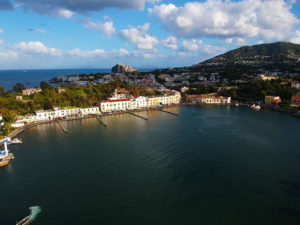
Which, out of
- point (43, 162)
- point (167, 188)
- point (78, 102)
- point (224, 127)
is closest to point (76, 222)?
point (167, 188)

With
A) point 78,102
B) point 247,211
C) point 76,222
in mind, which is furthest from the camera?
point 78,102

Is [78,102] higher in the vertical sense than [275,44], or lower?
lower

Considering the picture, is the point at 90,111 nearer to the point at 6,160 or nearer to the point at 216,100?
the point at 6,160

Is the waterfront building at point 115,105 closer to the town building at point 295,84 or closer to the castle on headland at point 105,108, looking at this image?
the castle on headland at point 105,108

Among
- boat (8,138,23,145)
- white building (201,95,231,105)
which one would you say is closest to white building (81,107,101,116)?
boat (8,138,23,145)

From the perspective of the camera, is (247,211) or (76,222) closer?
(76,222)

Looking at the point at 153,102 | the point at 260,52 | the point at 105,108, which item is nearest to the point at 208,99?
the point at 153,102

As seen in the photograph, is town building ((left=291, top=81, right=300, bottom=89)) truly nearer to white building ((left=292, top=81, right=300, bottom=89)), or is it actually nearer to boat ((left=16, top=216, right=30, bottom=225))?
white building ((left=292, top=81, right=300, bottom=89))

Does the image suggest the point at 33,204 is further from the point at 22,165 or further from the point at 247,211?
the point at 247,211
